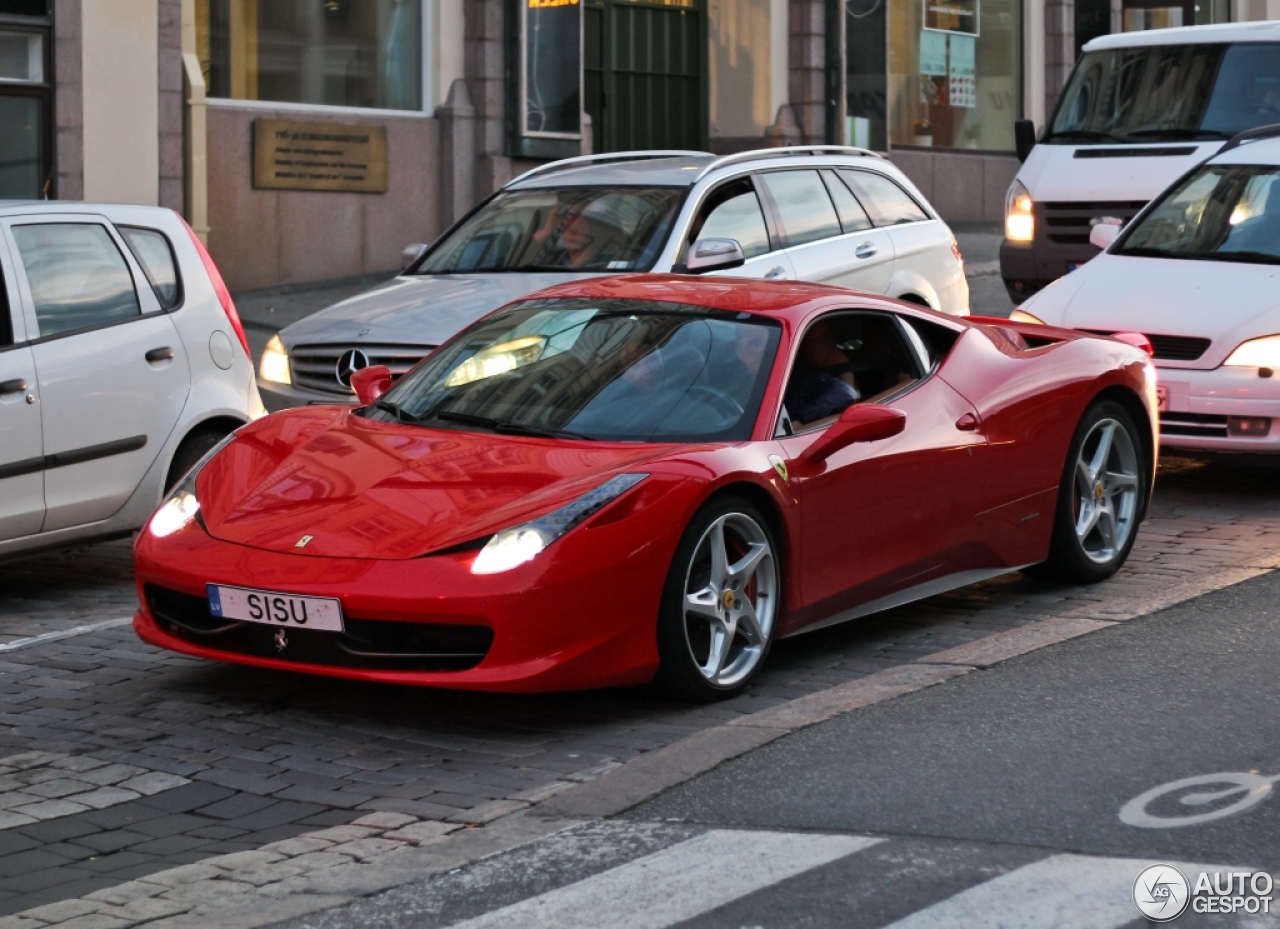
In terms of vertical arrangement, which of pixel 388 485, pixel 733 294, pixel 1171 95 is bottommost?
pixel 388 485

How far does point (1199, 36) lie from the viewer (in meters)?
15.8

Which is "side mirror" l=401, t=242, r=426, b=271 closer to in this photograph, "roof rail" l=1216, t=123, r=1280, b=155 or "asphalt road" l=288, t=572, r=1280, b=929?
"roof rail" l=1216, t=123, r=1280, b=155

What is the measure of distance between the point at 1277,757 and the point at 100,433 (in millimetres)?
4804

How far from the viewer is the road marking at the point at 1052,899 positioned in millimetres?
4262

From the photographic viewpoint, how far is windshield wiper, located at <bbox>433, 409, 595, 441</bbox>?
6.56 m

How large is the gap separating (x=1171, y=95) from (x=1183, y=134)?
1.50 feet

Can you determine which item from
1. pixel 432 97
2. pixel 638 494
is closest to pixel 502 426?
pixel 638 494

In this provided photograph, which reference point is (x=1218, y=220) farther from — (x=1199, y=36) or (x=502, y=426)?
(x=502, y=426)

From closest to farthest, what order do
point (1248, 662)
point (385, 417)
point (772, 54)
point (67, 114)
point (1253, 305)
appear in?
point (1248, 662) → point (385, 417) → point (1253, 305) → point (67, 114) → point (772, 54)

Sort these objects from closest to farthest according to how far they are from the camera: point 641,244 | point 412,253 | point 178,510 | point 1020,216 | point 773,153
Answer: point 178,510 < point 641,244 < point 412,253 < point 773,153 < point 1020,216

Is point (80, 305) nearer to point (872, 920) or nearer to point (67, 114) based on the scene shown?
point (872, 920)

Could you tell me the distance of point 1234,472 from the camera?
11.1 m

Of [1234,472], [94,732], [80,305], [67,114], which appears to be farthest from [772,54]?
Result: [94,732]

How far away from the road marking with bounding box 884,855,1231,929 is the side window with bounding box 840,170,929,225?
8.42 m
